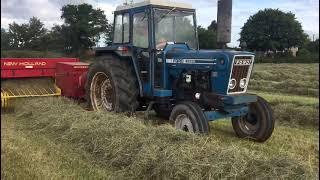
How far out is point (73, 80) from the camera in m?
9.81

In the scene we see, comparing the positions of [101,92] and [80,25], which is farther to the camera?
[80,25]

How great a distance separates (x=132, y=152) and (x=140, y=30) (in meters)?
3.24

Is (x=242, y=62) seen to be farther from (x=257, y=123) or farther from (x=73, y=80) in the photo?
(x=73, y=80)

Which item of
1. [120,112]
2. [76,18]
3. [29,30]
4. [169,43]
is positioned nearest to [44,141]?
[120,112]

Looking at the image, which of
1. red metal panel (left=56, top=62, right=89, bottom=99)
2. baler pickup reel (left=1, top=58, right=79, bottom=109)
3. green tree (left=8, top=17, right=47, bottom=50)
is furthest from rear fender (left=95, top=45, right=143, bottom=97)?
green tree (left=8, top=17, right=47, bottom=50)

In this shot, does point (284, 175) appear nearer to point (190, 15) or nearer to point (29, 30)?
point (190, 15)

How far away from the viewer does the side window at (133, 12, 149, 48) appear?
8.16 metres

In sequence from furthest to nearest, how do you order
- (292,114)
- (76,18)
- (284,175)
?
1. (76,18)
2. (292,114)
3. (284,175)

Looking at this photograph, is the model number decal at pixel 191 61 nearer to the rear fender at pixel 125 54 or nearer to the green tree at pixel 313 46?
the rear fender at pixel 125 54

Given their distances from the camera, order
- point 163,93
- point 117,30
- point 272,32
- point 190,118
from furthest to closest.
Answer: point 272,32 < point 117,30 < point 163,93 < point 190,118

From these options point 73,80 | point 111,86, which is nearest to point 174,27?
point 111,86

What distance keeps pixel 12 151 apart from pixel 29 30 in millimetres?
31528

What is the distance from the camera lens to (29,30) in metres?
35.5

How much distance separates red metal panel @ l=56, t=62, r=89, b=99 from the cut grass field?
1109 millimetres
